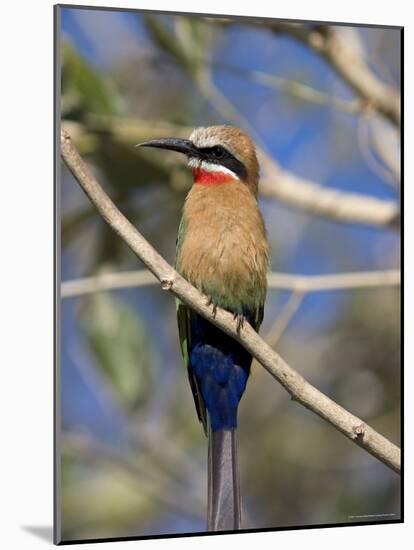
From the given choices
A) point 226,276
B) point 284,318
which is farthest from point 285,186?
point 226,276

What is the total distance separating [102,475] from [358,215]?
1090mm

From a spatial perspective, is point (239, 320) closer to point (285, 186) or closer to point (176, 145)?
point (176, 145)

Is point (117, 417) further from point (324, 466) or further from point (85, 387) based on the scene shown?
point (324, 466)

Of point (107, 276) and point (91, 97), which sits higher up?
point (91, 97)

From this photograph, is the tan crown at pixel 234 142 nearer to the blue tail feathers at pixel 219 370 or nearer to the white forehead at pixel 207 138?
the white forehead at pixel 207 138

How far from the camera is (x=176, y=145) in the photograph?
3594 mm

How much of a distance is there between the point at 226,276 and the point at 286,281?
414 mm

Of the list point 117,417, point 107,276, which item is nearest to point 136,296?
point 107,276

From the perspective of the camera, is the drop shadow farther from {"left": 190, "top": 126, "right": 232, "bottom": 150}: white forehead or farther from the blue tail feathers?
{"left": 190, "top": 126, "right": 232, "bottom": 150}: white forehead

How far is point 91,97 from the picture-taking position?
11.6 ft

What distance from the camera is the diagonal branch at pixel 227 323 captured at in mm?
3059

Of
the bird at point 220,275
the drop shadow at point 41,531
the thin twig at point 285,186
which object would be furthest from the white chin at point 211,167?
the drop shadow at point 41,531

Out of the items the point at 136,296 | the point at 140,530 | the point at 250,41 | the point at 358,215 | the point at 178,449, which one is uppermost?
the point at 250,41

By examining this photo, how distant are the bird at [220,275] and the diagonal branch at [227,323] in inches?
5.1
